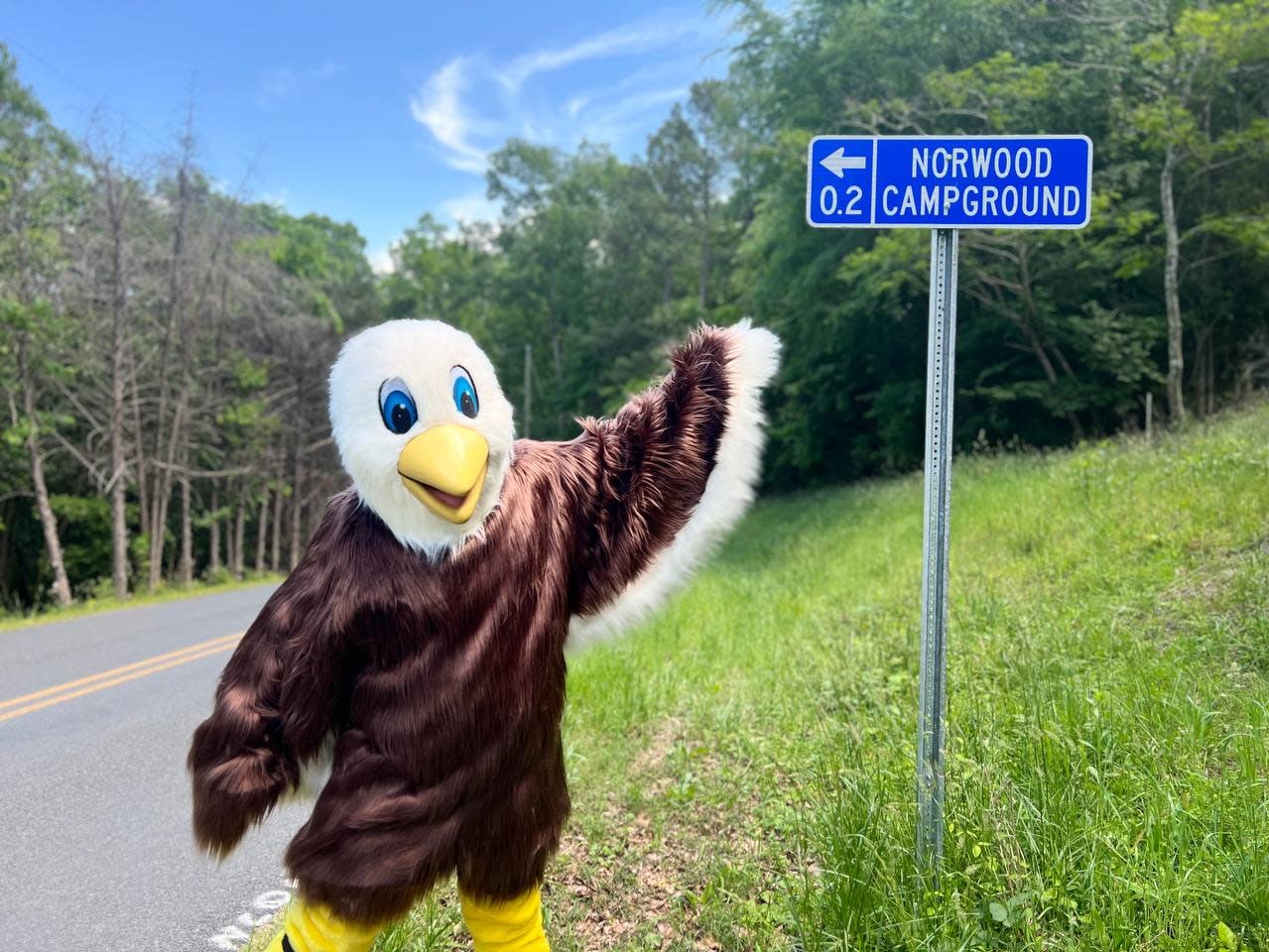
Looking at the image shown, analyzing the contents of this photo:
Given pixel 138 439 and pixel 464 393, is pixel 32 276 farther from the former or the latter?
pixel 464 393

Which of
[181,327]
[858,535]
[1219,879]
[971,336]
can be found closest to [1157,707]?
[1219,879]

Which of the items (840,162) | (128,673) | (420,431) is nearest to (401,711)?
(420,431)

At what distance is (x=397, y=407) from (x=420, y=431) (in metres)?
0.08

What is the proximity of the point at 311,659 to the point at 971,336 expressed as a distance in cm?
1512

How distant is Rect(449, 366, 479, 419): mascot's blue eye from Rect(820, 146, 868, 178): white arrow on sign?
1.23m

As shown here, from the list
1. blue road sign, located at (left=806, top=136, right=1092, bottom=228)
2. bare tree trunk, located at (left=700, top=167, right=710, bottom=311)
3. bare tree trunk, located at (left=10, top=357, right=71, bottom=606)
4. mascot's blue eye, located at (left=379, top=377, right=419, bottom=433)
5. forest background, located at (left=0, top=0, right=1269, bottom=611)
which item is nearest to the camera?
mascot's blue eye, located at (left=379, top=377, right=419, bottom=433)

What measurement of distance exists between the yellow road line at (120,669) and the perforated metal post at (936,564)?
6.00m

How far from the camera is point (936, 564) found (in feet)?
7.07

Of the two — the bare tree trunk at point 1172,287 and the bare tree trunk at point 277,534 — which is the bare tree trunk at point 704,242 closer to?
the bare tree trunk at point 277,534

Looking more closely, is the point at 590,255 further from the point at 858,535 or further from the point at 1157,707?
the point at 1157,707

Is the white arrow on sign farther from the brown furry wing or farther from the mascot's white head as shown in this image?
the mascot's white head

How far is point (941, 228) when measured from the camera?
2.16 metres

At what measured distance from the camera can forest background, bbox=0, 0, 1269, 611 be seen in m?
11.3

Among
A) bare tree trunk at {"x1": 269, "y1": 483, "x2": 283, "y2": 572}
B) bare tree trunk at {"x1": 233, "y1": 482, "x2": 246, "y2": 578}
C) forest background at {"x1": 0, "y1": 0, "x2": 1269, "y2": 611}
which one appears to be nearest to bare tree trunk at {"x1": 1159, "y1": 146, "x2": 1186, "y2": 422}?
forest background at {"x1": 0, "y1": 0, "x2": 1269, "y2": 611}
